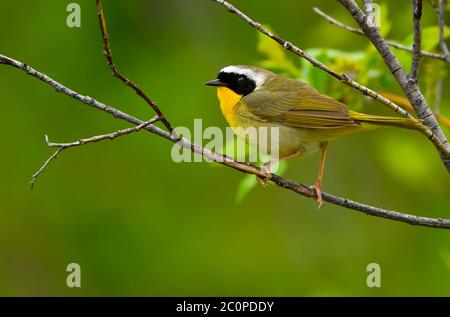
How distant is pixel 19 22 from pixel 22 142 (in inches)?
56.0

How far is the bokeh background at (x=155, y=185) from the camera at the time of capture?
8547 mm

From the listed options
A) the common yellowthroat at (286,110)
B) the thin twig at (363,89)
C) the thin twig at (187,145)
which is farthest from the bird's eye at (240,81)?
the thin twig at (363,89)

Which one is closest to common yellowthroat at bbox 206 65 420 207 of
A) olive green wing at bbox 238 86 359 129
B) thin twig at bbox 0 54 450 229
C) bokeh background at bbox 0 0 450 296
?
olive green wing at bbox 238 86 359 129

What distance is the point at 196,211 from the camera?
353 inches

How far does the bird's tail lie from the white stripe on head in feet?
3.67

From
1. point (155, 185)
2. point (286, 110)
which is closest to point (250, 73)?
point (286, 110)

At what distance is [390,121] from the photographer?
4.20 metres

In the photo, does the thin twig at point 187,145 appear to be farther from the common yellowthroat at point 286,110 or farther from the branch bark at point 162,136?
the common yellowthroat at point 286,110

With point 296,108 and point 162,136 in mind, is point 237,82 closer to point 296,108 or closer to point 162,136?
point 296,108

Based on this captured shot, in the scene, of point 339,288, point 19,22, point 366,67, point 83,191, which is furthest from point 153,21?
point 366,67

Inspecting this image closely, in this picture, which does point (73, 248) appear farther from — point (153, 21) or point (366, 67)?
point (366, 67)

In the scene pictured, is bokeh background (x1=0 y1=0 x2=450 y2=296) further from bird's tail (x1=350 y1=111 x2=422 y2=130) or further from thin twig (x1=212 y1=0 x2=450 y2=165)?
thin twig (x1=212 y1=0 x2=450 y2=165)

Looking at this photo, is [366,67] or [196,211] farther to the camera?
[196,211]

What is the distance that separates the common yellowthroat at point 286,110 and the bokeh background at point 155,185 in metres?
2.75
